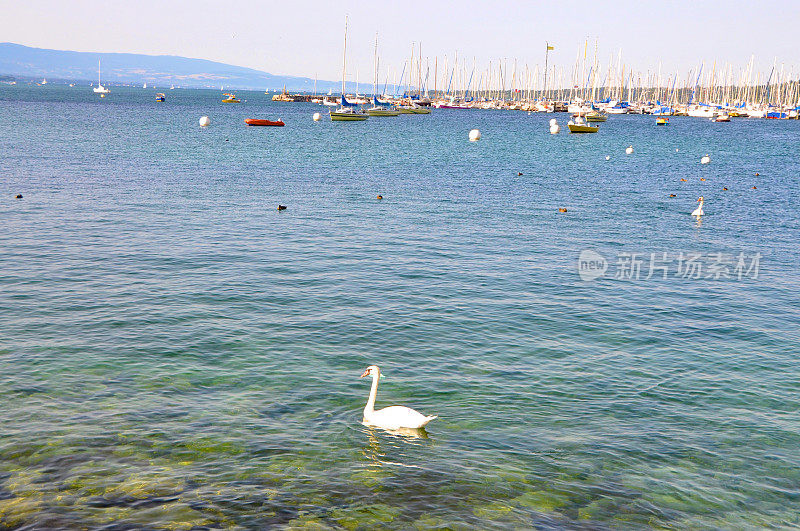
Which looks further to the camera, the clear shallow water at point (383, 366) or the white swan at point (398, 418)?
the white swan at point (398, 418)

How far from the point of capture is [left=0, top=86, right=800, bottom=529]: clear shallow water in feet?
49.6

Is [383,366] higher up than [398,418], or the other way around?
[398,418]

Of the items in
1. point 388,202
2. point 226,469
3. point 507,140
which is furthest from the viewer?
point 507,140

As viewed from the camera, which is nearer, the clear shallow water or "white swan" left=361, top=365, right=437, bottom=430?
the clear shallow water

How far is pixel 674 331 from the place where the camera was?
26.7 m

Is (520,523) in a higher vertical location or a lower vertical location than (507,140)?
lower

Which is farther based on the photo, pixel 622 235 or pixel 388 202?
pixel 388 202

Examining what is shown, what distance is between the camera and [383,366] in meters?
22.8

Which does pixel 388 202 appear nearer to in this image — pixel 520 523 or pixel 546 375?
pixel 546 375

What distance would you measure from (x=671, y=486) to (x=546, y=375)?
6680 mm

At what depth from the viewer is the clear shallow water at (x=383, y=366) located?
15.1 m

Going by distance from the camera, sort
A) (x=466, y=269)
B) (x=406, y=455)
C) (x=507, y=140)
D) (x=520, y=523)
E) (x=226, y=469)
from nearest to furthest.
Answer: (x=520, y=523)
(x=226, y=469)
(x=406, y=455)
(x=466, y=269)
(x=507, y=140)

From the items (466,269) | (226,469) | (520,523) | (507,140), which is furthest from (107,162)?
(507,140)

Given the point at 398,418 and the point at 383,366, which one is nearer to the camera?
the point at 398,418
